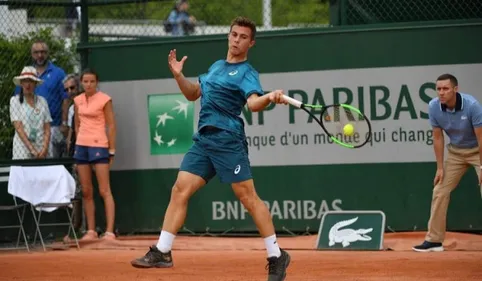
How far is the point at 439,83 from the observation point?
941cm

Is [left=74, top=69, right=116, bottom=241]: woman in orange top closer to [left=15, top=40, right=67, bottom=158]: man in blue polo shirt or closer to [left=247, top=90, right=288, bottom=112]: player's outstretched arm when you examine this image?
[left=15, top=40, right=67, bottom=158]: man in blue polo shirt

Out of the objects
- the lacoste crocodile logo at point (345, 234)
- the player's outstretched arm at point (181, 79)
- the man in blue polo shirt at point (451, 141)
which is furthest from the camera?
the lacoste crocodile logo at point (345, 234)

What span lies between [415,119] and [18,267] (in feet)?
14.1

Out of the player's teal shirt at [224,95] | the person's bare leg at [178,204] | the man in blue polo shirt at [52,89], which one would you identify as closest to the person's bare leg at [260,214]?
the person's bare leg at [178,204]

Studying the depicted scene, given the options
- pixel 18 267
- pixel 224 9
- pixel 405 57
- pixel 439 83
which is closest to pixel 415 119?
pixel 405 57

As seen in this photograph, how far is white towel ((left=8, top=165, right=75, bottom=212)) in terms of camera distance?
1105 centimetres

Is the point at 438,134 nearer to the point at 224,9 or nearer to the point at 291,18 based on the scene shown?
the point at 291,18

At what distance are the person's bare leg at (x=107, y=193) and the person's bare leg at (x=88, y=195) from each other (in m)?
0.11

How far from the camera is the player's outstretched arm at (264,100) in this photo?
272 inches

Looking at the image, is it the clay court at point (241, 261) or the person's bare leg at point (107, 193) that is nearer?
the clay court at point (241, 261)

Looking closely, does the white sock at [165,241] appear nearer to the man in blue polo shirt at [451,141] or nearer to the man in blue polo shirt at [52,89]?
the man in blue polo shirt at [451,141]

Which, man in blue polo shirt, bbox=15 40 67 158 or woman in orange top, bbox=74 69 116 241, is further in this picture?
man in blue polo shirt, bbox=15 40 67 158

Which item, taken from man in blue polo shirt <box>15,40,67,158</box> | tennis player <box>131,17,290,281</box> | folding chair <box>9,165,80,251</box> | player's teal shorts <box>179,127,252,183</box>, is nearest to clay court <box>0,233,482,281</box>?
folding chair <box>9,165,80,251</box>

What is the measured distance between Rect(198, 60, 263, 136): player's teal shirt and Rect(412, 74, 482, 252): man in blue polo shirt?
2503 millimetres
